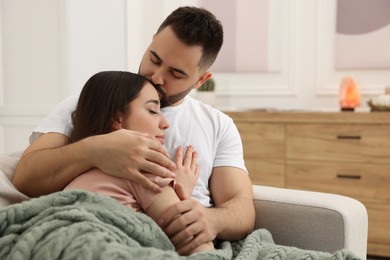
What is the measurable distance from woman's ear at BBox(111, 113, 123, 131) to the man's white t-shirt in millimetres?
216

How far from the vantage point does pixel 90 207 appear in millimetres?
1239

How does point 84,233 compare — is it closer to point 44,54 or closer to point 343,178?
point 343,178

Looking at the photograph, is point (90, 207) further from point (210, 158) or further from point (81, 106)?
point (210, 158)

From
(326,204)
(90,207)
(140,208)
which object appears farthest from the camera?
(326,204)

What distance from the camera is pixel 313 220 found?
166cm

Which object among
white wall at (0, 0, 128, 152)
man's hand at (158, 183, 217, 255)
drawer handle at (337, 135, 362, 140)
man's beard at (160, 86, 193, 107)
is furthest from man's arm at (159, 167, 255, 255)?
white wall at (0, 0, 128, 152)

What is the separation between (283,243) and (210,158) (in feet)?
1.14

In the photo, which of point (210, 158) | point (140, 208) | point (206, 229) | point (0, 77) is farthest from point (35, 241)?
point (0, 77)

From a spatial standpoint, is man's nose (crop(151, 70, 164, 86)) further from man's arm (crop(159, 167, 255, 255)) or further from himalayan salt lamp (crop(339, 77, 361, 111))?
himalayan salt lamp (crop(339, 77, 361, 111))

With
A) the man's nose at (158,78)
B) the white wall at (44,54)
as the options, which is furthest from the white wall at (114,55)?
the man's nose at (158,78)

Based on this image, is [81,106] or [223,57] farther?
A: [223,57]

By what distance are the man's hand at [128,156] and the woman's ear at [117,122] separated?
99 millimetres

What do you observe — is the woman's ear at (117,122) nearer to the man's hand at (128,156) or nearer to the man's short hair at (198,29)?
the man's hand at (128,156)

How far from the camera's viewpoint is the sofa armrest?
5.31ft
